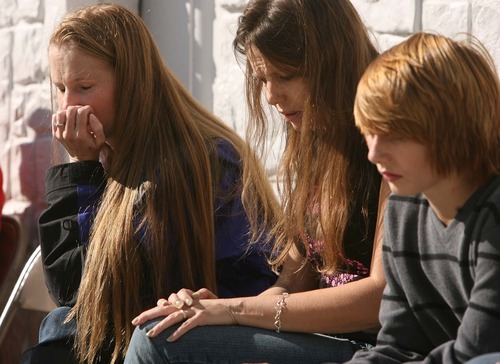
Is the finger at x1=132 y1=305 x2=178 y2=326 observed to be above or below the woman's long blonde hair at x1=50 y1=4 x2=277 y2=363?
below

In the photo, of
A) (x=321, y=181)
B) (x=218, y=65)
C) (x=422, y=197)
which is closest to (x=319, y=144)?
(x=321, y=181)

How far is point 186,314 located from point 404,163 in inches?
26.1

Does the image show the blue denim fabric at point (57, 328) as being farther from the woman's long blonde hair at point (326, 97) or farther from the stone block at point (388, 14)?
the stone block at point (388, 14)

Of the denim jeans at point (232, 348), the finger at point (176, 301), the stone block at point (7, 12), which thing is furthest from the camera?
the stone block at point (7, 12)

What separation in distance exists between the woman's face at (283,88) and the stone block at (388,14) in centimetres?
85

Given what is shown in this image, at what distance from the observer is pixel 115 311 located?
260 cm

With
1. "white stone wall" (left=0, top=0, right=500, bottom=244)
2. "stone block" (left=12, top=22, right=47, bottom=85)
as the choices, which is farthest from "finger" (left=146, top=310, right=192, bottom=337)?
"stone block" (left=12, top=22, right=47, bottom=85)

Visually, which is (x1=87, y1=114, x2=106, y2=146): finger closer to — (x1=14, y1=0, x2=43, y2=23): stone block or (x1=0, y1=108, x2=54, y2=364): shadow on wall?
(x1=0, y1=108, x2=54, y2=364): shadow on wall

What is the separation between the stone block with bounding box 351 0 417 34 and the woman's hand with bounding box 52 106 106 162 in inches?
37.2

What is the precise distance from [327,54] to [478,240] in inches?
28.8

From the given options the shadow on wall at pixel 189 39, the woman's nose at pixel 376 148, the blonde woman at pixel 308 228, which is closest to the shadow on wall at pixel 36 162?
the shadow on wall at pixel 189 39

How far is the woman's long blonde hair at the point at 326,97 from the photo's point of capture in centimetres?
231

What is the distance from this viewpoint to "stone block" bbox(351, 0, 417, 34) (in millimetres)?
3107

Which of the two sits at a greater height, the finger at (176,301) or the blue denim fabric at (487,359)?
the blue denim fabric at (487,359)
